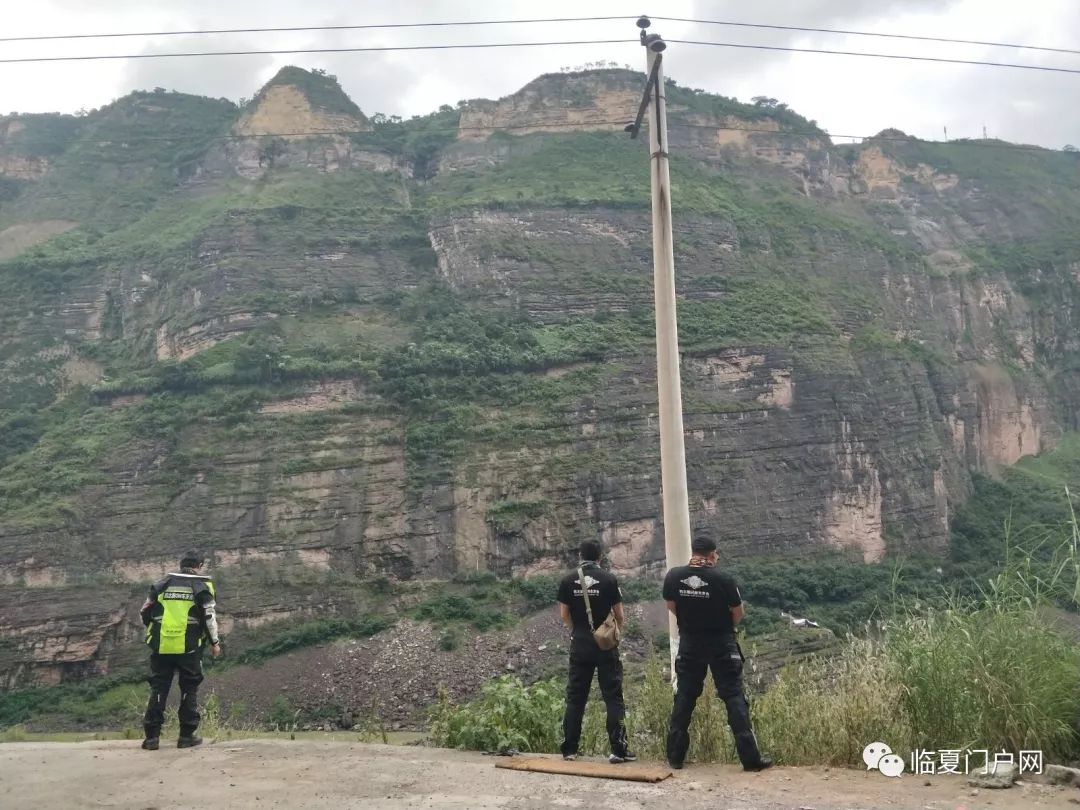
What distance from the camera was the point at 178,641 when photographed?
25.2 ft

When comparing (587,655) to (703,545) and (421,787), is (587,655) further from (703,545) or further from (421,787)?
(421,787)

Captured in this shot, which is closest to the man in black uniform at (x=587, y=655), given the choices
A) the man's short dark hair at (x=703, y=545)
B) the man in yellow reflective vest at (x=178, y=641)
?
the man's short dark hair at (x=703, y=545)

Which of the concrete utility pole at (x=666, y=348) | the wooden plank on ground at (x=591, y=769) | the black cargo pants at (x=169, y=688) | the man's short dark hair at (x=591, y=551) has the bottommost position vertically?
the wooden plank on ground at (x=591, y=769)

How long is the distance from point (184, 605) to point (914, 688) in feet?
18.9

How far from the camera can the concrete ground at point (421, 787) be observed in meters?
5.38

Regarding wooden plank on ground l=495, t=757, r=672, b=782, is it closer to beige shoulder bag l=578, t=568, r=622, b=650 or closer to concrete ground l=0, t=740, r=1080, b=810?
concrete ground l=0, t=740, r=1080, b=810

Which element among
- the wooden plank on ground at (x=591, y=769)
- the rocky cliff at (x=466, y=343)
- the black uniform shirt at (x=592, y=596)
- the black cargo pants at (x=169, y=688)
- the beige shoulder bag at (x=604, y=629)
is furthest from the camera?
the rocky cliff at (x=466, y=343)

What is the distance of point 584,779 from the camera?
6086 mm

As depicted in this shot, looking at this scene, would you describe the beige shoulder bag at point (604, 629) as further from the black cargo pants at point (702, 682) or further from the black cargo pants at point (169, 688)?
the black cargo pants at point (169, 688)

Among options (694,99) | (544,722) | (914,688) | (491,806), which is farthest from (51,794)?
(694,99)

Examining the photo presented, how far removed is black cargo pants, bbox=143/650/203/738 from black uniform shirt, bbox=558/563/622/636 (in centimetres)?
323

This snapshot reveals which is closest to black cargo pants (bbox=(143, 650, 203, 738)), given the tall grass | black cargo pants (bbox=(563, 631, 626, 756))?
the tall grass

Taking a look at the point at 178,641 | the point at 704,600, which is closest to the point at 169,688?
the point at 178,641

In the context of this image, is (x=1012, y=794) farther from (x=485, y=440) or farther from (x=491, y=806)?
(x=485, y=440)
